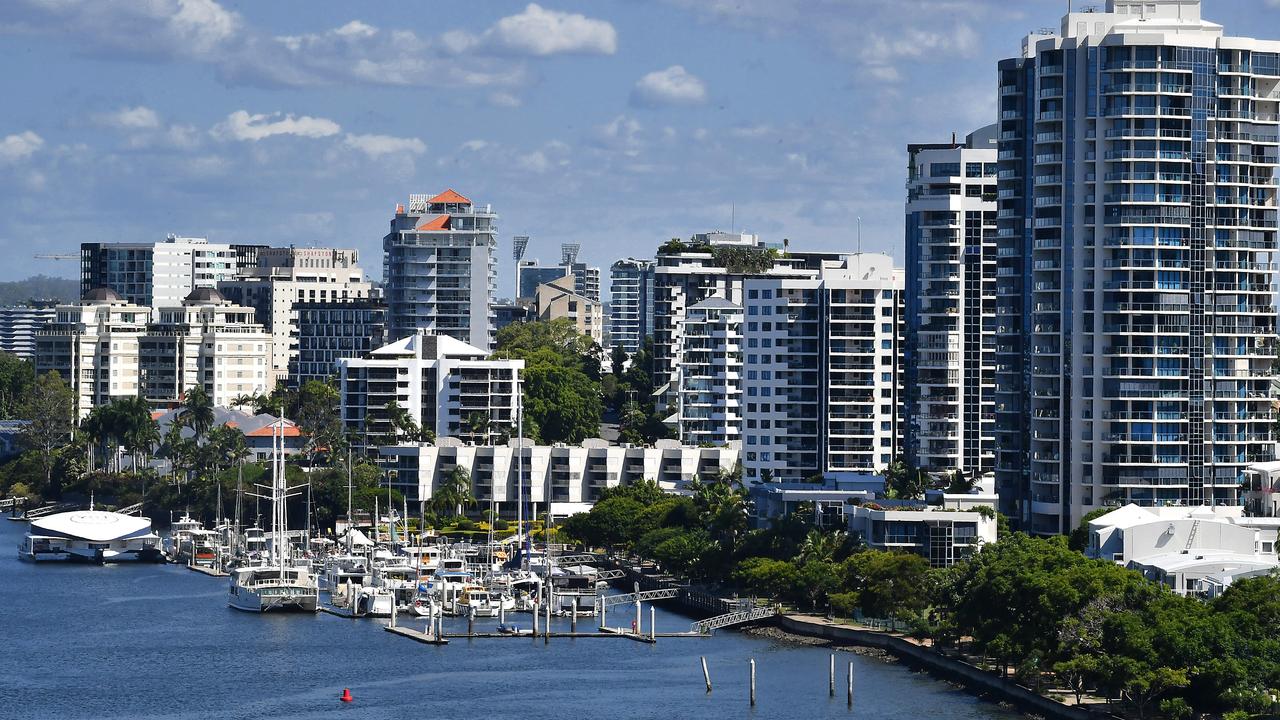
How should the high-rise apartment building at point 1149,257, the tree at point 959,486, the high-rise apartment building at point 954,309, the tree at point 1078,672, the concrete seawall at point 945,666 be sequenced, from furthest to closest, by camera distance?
the high-rise apartment building at point 954,309, the tree at point 959,486, the high-rise apartment building at point 1149,257, the concrete seawall at point 945,666, the tree at point 1078,672

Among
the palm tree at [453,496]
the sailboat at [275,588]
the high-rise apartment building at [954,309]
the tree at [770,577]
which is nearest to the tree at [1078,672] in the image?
the tree at [770,577]

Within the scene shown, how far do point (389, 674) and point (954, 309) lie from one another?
5442cm

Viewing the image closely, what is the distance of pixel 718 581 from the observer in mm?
156375

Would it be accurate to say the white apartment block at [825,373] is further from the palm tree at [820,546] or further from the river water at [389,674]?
the river water at [389,674]

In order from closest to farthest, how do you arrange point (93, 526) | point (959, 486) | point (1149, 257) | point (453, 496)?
point (1149, 257) < point (959, 486) < point (453, 496) < point (93, 526)

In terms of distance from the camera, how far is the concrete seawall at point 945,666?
10919 centimetres

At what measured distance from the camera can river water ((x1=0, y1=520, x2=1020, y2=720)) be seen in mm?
116312

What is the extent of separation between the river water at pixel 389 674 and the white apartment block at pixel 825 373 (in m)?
30.6

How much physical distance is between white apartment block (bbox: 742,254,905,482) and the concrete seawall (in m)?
38.9

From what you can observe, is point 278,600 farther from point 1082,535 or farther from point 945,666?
point 1082,535

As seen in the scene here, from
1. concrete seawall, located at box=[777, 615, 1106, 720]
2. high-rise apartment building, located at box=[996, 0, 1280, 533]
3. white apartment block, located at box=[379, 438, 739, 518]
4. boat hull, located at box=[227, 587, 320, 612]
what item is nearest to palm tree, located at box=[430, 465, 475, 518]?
white apartment block, located at box=[379, 438, 739, 518]

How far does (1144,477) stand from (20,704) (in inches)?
2464

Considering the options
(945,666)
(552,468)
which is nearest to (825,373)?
(552,468)

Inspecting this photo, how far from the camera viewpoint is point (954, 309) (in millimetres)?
165375
